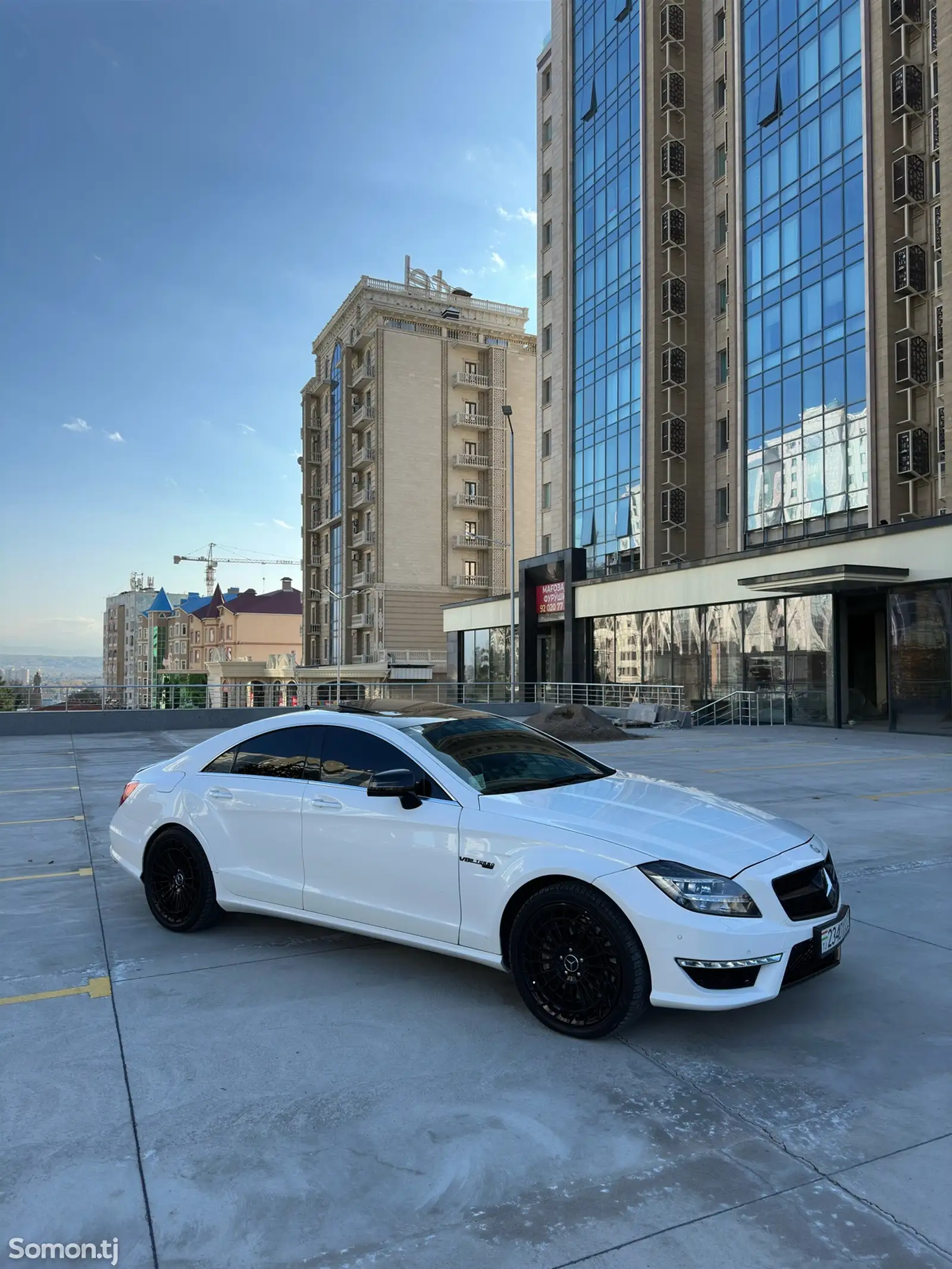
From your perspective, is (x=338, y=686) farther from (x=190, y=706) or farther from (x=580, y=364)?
(x=580, y=364)

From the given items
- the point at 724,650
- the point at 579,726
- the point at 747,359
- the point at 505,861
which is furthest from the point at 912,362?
the point at 505,861

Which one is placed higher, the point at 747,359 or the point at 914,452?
the point at 747,359

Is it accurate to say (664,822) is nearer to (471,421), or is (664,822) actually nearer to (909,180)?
(909,180)

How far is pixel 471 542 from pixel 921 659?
44.6 metres

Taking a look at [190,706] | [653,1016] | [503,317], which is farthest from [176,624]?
[653,1016]

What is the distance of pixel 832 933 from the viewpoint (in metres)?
4.03

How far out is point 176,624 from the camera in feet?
430

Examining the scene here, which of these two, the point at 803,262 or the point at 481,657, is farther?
the point at 481,657

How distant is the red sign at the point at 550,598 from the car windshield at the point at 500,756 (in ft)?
109

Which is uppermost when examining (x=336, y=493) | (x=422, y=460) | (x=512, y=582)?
(x=422, y=460)

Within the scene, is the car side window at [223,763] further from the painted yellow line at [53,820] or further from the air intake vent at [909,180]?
the air intake vent at [909,180]

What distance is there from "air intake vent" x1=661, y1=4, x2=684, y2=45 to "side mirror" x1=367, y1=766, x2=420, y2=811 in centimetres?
4146

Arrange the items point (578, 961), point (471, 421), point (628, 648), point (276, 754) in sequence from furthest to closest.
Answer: point (471, 421) → point (628, 648) → point (276, 754) → point (578, 961)

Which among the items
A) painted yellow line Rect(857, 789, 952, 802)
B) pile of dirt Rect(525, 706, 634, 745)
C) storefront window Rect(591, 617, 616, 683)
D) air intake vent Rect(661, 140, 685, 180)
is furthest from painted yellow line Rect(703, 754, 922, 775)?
air intake vent Rect(661, 140, 685, 180)
